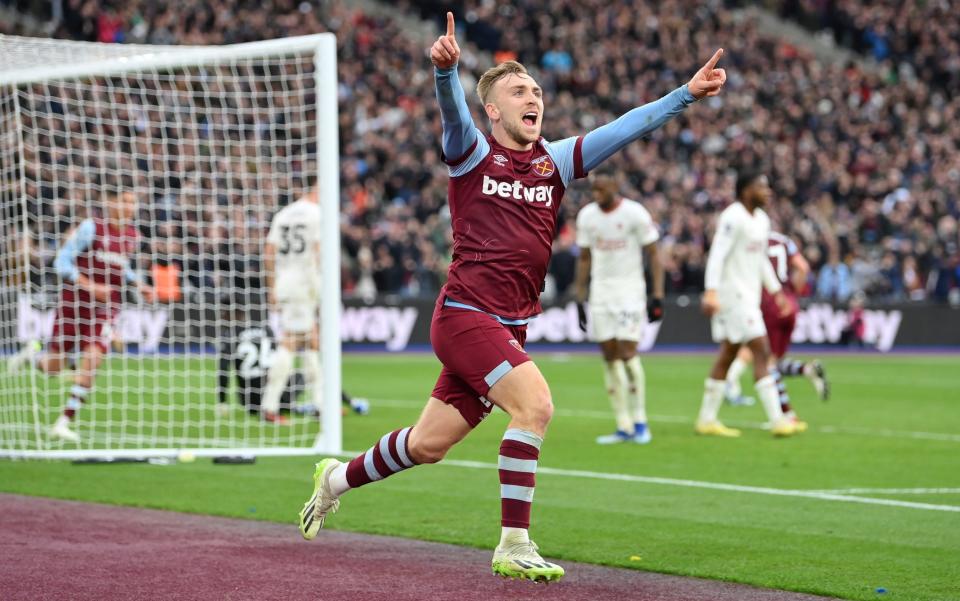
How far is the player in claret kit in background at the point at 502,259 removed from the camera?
613cm

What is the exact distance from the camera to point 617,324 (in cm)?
1283

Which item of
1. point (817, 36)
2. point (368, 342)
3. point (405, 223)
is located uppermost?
point (817, 36)

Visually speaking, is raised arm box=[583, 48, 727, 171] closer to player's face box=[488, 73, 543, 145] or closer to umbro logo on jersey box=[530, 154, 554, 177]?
umbro logo on jersey box=[530, 154, 554, 177]

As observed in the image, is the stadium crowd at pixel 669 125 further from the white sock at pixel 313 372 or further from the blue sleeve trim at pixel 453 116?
the blue sleeve trim at pixel 453 116

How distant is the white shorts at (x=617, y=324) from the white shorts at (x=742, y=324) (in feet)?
3.43

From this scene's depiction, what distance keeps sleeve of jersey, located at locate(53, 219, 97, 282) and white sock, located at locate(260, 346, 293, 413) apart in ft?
7.37

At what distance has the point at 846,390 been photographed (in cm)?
1930

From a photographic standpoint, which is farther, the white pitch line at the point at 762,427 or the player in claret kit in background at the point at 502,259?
the white pitch line at the point at 762,427

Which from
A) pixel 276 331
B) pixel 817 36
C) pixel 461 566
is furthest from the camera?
pixel 817 36

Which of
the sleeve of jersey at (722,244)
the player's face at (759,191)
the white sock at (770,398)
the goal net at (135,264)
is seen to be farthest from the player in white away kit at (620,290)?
the goal net at (135,264)

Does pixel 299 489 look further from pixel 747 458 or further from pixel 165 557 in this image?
pixel 747 458

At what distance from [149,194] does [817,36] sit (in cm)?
2911

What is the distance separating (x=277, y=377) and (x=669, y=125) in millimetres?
21642

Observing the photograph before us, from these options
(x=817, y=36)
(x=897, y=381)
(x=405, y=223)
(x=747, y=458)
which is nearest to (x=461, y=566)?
(x=747, y=458)
